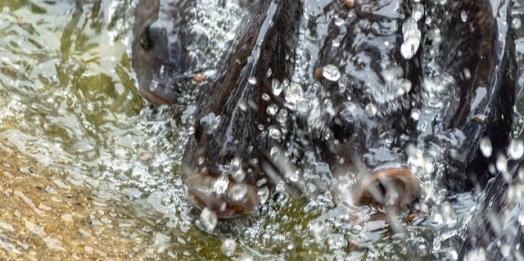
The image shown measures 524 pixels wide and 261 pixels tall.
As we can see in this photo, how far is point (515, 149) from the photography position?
3.98 metres

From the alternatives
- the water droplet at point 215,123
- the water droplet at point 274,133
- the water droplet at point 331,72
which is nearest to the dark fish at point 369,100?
the water droplet at point 331,72

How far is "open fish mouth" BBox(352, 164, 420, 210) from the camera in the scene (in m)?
3.54

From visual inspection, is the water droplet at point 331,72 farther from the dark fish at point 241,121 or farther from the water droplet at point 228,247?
the water droplet at point 228,247

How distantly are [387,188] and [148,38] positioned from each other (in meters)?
1.88

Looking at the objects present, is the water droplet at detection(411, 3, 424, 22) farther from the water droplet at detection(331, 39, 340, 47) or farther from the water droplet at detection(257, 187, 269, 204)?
the water droplet at detection(257, 187, 269, 204)

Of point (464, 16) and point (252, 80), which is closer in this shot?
point (252, 80)

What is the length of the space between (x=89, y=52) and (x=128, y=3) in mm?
537

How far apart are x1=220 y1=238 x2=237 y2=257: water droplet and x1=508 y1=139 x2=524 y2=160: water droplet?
1.60 meters

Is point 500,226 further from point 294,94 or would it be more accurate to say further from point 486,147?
point 294,94

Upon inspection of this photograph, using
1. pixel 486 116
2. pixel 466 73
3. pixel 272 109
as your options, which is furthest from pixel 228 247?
pixel 466 73

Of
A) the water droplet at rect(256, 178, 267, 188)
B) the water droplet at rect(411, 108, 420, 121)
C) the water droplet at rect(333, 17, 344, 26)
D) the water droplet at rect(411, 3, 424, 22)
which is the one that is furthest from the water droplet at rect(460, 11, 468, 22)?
the water droplet at rect(256, 178, 267, 188)

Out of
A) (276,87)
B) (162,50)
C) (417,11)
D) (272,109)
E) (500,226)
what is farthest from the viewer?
(417,11)

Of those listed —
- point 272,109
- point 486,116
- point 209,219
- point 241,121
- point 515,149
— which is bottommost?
point 515,149

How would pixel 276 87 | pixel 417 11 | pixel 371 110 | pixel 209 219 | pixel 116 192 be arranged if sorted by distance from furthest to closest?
1. pixel 417 11
2. pixel 276 87
3. pixel 371 110
4. pixel 116 192
5. pixel 209 219
